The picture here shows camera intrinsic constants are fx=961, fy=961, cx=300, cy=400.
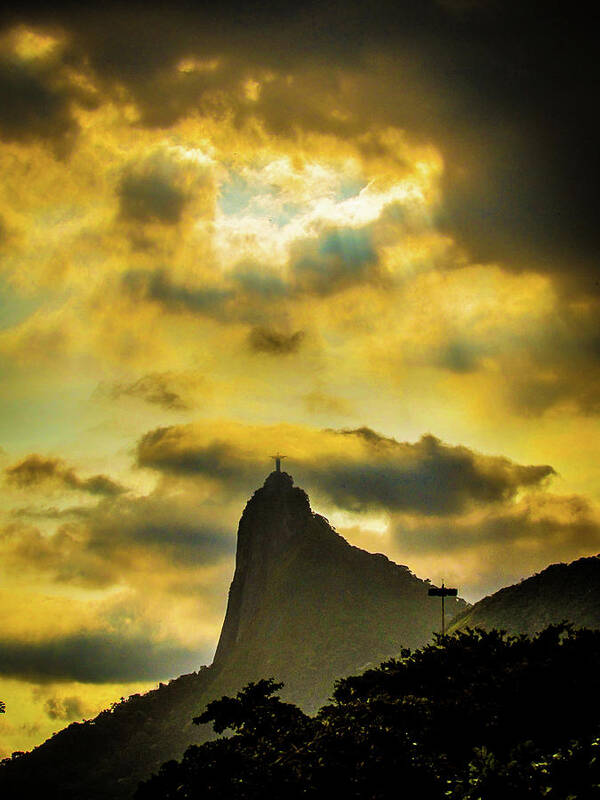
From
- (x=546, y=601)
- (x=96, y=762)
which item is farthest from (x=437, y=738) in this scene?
(x=96, y=762)

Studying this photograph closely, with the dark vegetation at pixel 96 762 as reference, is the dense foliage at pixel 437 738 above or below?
above

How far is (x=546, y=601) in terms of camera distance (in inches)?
5236

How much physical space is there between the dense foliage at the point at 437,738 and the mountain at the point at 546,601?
83.4 meters

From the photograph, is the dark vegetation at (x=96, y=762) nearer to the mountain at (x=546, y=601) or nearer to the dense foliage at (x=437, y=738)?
the mountain at (x=546, y=601)

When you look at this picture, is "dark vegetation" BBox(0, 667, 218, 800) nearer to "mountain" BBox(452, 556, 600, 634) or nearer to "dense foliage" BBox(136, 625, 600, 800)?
"mountain" BBox(452, 556, 600, 634)

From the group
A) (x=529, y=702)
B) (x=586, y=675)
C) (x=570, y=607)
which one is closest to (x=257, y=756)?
(x=529, y=702)

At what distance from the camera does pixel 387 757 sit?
1312 inches

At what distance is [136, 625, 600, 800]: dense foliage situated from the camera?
28922 mm

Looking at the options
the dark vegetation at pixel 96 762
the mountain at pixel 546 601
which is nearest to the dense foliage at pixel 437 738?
the mountain at pixel 546 601

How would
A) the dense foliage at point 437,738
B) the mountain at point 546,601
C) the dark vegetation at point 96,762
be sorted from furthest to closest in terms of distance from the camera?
the dark vegetation at point 96,762, the mountain at point 546,601, the dense foliage at point 437,738

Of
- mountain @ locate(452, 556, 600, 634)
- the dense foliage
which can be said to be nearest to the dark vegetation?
mountain @ locate(452, 556, 600, 634)

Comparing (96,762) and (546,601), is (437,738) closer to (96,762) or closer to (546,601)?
(546,601)

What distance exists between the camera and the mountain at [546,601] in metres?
127

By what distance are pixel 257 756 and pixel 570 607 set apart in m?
98.5
